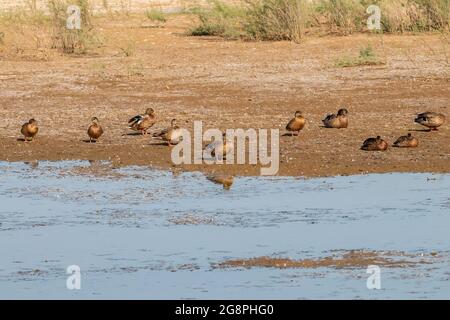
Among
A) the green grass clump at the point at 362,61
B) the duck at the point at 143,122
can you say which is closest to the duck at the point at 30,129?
the duck at the point at 143,122

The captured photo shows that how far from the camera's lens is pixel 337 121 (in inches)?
632

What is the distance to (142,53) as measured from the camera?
23516mm

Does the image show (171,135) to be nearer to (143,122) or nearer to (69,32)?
(143,122)

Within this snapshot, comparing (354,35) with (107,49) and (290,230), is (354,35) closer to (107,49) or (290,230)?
(107,49)

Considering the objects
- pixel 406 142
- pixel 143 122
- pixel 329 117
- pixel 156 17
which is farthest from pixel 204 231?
pixel 156 17

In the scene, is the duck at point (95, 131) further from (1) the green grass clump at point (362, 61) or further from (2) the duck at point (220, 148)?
(1) the green grass clump at point (362, 61)

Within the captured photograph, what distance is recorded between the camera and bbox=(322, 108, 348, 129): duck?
16047 mm

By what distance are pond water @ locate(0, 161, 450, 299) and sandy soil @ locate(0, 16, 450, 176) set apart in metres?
0.75

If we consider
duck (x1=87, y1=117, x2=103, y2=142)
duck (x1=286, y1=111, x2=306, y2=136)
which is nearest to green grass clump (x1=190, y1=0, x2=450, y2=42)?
duck (x1=286, y1=111, x2=306, y2=136)

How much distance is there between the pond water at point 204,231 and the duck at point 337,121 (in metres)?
2.35

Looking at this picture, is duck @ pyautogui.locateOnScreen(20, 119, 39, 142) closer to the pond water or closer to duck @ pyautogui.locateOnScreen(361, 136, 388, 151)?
the pond water

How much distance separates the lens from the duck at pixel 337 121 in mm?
16047

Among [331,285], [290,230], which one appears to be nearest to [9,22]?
[290,230]
